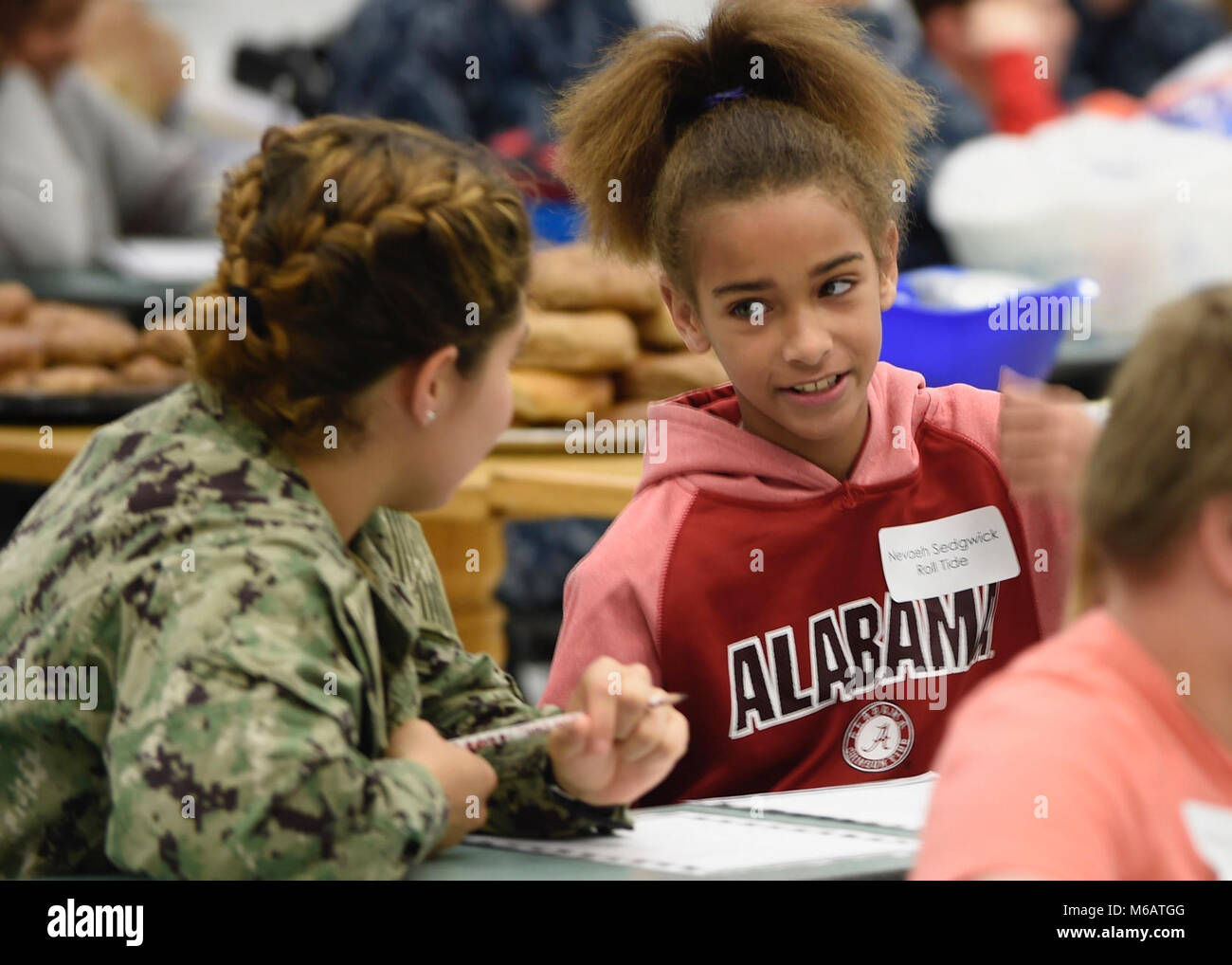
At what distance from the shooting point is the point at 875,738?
1.54m

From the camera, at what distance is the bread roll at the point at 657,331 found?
2.69 metres

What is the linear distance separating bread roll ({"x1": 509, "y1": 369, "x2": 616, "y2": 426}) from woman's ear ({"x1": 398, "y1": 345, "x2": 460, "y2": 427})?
1306 mm

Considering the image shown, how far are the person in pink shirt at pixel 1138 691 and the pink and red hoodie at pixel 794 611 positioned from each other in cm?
62

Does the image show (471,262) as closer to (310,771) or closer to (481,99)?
(310,771)

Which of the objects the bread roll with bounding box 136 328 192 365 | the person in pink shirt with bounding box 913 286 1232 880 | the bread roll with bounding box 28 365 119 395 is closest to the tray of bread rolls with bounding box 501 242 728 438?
the bread roll with bounding box 136 328 192 365

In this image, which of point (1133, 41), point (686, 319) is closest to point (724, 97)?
point (686, 319)

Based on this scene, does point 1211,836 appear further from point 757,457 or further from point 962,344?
point 962,344

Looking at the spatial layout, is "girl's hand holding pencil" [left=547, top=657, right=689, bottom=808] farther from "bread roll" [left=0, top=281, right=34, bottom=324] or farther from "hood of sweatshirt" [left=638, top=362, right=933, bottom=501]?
"bread roll" [left=0, top=281, right=34, bottom=324]

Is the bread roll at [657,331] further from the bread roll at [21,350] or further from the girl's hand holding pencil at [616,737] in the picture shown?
the girl's hand holding pencil at [616,737]

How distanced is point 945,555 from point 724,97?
49 centimetres

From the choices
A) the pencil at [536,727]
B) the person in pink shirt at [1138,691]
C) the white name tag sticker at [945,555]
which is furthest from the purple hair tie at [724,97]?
the person in pink shirt at [1138,691]

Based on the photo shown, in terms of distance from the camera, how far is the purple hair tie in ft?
5.25

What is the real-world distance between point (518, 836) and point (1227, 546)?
59 cm

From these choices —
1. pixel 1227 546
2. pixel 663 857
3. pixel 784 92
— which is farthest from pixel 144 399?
pixel 1227 546
